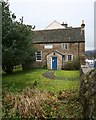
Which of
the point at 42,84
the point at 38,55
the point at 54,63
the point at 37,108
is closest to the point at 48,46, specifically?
the point at 38,55

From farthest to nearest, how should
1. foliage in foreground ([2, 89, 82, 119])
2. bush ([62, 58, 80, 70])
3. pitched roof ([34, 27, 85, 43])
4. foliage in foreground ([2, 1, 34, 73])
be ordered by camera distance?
1. pitched roof ([34, 27, 85, 43])
2. bush ([62, 58, 80, 70])
3. foliage in foreground ([2, 1, 34, 73])
4. foliage in foreground ([2, 89, 82, 119])

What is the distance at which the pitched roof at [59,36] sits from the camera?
41.3 meters

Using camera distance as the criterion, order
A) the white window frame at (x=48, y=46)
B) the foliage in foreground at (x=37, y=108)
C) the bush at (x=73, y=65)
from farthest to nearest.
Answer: the white window frame at (x=48, y=46) → the bush at (x=73, y=65) → the foliage in foreground at (x=37, y=108)

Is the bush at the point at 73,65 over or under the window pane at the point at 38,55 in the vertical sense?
under

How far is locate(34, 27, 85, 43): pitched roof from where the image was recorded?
135ft

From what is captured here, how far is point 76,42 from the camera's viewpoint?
4062 cm

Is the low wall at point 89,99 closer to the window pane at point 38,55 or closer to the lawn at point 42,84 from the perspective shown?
the lawn at point 42,84

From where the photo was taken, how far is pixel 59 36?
4284 centimetres

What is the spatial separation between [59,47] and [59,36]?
2.41 meters

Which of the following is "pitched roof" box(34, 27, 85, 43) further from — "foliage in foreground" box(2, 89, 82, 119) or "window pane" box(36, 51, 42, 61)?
"foliage in foreground" box(2, 89, 82, 119)

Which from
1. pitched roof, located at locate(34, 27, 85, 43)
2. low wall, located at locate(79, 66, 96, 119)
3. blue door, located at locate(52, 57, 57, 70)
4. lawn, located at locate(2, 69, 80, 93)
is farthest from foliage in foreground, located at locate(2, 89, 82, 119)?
pitched roof, located at locate(34, 27, 85, 43)

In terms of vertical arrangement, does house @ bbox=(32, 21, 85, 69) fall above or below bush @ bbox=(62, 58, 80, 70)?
above

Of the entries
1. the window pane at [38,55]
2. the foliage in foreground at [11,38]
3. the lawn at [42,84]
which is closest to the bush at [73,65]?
the window pane at [38,55]

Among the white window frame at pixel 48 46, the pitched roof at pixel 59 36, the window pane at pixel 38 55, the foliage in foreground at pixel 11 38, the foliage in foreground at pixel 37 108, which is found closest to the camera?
the foliage in foreground at pixel 37 108
